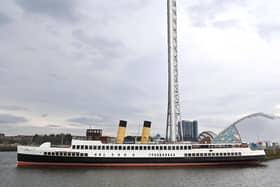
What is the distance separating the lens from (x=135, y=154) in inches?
2222

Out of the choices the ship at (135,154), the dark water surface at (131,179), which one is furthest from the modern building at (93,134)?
the dark water surface at (131,179)

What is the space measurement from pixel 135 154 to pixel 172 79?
20558 mm

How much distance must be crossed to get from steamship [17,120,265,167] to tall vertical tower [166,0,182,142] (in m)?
8.07

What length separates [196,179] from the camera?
39750mm

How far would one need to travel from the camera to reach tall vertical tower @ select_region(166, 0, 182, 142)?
217 feet

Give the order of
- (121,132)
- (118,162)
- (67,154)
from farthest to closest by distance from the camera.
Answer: (121,132) → (118,162) → (67,154)

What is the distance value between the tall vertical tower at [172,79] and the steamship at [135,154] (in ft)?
26.5

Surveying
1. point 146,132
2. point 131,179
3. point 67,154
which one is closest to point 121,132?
point 146,132

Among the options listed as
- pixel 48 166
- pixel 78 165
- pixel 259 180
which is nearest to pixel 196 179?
pixel 259 180

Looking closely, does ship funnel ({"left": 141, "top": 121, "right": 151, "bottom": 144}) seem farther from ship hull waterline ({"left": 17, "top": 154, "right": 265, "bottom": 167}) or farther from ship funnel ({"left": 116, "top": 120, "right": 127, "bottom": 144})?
ship hull waterline ({"left": 17, "top": 154, "right": 265, "bottom": 167})

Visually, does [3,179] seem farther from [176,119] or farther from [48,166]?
[176,119]

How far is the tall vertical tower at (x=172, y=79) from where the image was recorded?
66188mm

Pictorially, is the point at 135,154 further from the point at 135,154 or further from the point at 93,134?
the point at 93,134

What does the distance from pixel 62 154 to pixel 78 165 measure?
12.4 feet
